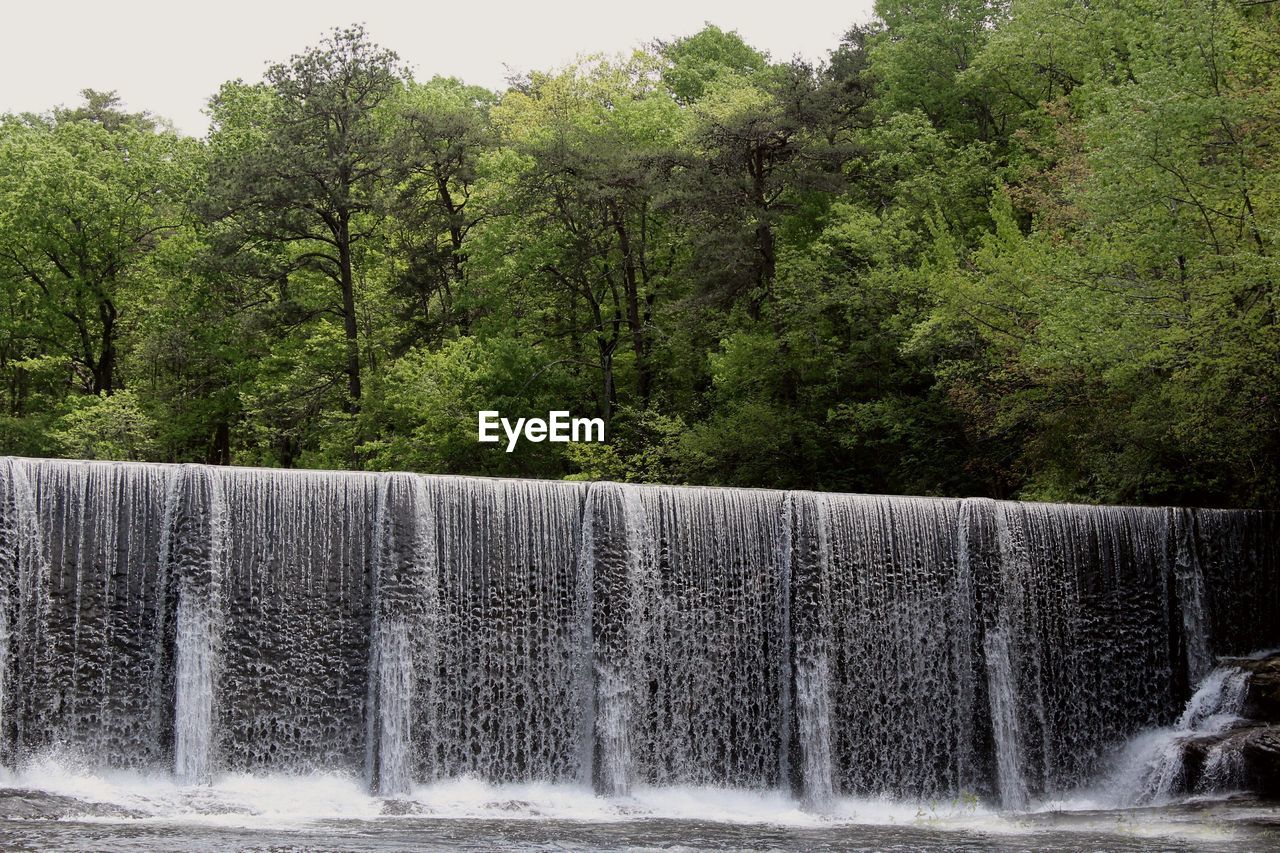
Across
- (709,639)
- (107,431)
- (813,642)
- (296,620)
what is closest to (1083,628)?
(813,642)

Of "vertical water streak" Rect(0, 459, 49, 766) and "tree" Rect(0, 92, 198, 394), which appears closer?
"vertical water streak" Rect(0, 459, 49, 766)

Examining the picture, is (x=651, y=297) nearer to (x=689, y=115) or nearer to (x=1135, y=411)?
(x=689, y=115)

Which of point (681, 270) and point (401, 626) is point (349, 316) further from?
point (401, 626)

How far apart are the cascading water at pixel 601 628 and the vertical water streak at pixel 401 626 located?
0.03m

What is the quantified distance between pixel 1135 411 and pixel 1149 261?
90.1 inches

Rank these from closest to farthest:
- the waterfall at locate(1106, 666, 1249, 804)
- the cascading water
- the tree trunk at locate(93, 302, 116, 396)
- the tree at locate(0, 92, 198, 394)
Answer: the cascading water < the waterfall at locate(1106, 666, 1249, 804) < the tree at locate(0, 92, 198, 394) < the tree trunk at locate(93, 302, 116, 396)

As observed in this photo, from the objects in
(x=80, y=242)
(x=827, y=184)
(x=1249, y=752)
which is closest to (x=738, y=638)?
(x=1249, y=752)

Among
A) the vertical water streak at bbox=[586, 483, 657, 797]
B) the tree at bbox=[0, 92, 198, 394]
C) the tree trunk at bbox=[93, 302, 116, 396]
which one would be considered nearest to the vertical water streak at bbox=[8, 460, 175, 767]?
the vertical water streak at bbox=[586, 483, 657, 797]

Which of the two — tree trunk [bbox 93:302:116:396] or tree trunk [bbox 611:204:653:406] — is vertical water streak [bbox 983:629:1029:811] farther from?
tree trunk [bbox 93:302:116:396]

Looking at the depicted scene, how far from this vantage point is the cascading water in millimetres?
14320

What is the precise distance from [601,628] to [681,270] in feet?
58.4

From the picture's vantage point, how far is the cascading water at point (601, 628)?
14.3 m

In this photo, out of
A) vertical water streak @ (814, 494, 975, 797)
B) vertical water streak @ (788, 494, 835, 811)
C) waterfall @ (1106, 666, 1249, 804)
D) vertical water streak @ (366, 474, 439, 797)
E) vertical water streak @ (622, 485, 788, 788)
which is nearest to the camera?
vertical water streak @ (366, 474, 439, 797)

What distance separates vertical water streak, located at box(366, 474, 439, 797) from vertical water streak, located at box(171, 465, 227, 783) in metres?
1.72
